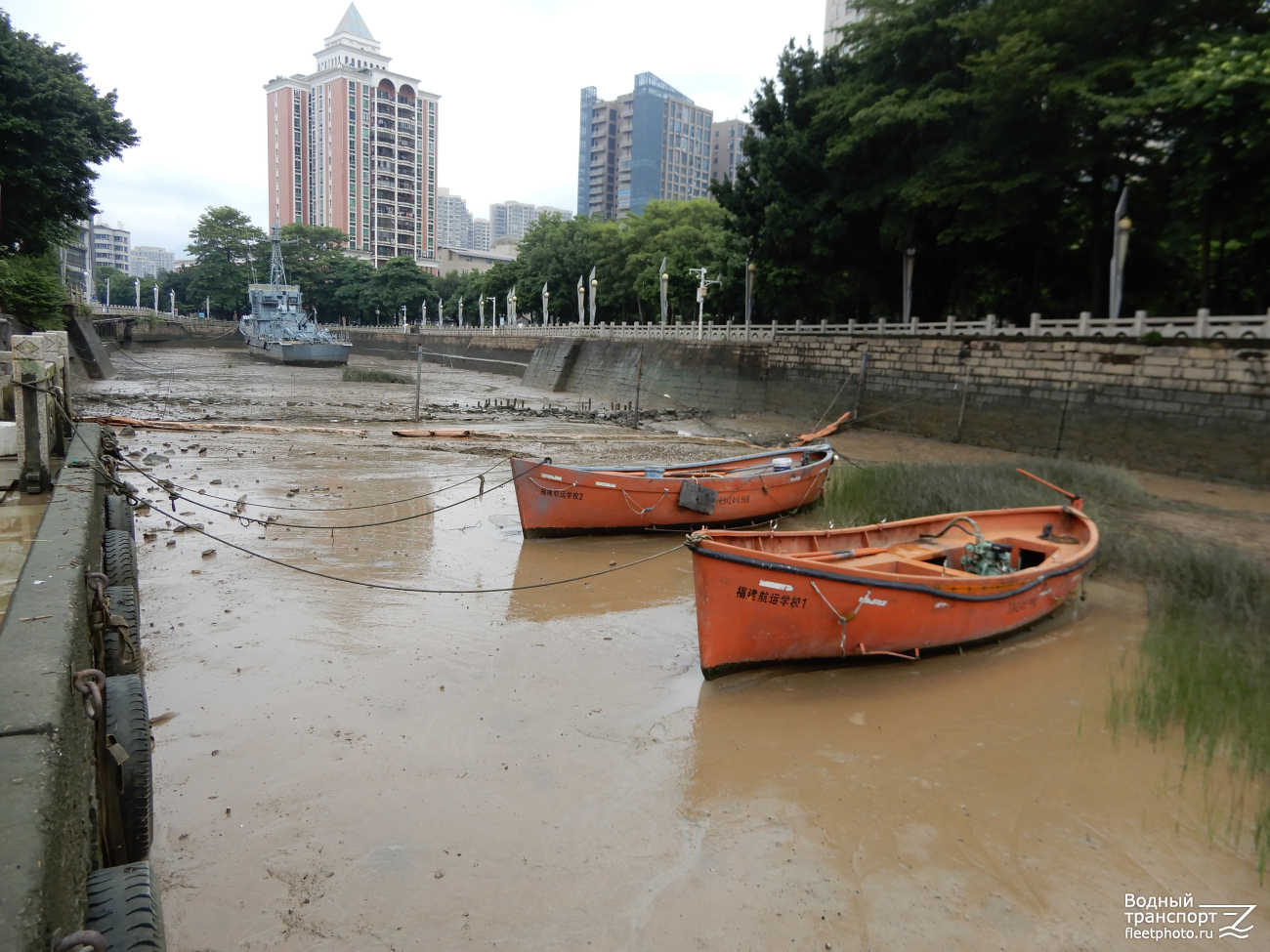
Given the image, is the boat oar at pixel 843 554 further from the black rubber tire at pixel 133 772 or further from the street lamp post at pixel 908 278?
the street lamp post at pixel 908 278

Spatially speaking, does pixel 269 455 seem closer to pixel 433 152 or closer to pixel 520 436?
pixel 520 436

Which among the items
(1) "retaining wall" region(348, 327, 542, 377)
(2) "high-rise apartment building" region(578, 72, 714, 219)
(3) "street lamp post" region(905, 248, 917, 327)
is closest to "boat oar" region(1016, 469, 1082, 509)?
(3) "street lamp post" region(905, 248, 917, 327)

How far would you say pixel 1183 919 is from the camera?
4.31 m

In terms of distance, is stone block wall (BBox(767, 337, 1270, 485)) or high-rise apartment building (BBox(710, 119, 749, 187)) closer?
stone block wall (BBox(767, 337, 1270, 485))

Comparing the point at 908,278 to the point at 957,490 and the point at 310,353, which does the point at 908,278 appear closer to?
the point at 957,490

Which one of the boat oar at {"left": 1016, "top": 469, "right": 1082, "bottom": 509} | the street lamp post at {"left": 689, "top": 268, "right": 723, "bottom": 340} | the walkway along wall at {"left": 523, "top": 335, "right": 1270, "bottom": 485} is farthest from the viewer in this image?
the street lamp post at {"left": 689, "top": 268, "right": 723, "bottom": 340}

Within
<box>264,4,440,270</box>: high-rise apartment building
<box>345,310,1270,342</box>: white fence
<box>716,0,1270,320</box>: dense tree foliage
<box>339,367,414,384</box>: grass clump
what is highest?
<box>264,4,440,270</box>: high-rise apartment building

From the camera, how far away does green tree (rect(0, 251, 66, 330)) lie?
2300cm

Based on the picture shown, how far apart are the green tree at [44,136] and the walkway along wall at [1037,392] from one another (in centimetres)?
2147

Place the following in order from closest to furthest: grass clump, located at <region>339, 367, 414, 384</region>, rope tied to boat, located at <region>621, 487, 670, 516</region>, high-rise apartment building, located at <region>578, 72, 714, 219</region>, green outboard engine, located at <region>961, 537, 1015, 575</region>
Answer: green outboard engine, located at <region>961, 537, 1015, 575</region> → rope tied to boat, located at <region>621, 487, 670, 516</region> → grass clump, located at <region>339, 367, 414, 384</region> → high-rise apartment building, located at <region>578, 72, 714, 219</region>

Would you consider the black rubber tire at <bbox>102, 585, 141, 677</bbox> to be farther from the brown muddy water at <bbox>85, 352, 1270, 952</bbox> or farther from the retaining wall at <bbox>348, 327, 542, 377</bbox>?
the retaining wall at <bbox>348, 327, 542, 377</bbox>

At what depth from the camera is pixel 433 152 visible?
110 meters

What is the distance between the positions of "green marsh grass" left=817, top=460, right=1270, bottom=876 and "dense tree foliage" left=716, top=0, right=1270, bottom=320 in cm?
840

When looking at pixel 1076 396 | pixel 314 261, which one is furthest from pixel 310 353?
pixel 1076 396
